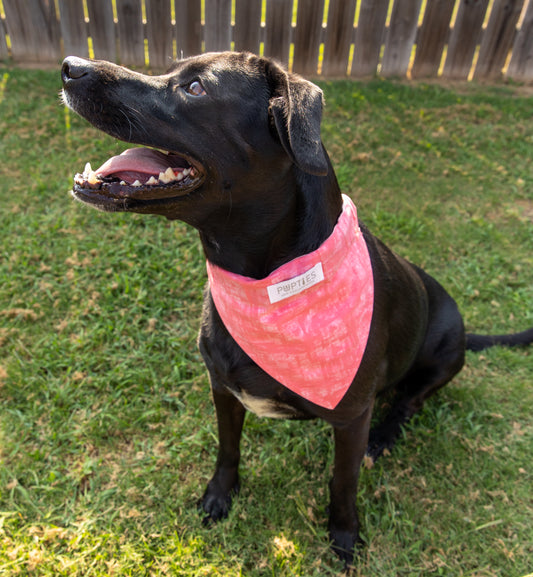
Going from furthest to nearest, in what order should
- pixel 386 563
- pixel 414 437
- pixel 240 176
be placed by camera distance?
pixel 414 437
pixel 386 563
pixel 240 176

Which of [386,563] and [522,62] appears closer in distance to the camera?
[386,563]

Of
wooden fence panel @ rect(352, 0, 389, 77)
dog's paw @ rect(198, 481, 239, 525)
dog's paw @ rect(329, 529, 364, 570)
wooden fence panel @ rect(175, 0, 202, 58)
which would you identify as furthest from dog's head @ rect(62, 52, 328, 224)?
wooden fence panel @ rect(352, 0, 389, 77)

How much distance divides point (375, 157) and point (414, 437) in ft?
9.17

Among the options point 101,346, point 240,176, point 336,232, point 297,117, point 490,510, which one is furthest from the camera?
point 101,346

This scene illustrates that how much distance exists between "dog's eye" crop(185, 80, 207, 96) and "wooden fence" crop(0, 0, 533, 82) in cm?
389

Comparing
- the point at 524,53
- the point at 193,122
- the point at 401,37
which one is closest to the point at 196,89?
the point at 193,122

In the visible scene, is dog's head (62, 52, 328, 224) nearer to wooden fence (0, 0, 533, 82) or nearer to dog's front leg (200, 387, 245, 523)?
dog's front leg (200, 387, 245, 523)

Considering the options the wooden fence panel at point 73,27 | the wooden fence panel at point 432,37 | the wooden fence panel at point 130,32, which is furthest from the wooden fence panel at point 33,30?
the wooden fence panel at point 432,37

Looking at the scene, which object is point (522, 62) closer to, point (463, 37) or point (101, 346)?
point (463, 37)

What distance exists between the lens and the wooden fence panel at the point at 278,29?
5094 mm

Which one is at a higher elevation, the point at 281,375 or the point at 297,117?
the point at 297,117

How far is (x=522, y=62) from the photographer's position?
573 centimetres

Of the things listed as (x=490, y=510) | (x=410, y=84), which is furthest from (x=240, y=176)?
(x=410, y=84)

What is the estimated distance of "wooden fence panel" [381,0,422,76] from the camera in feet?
17.4
